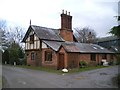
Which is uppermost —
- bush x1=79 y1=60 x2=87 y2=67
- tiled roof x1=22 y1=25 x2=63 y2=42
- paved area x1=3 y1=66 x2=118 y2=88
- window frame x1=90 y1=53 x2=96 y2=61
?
tiled roof x1=22 y1=25 x2=63 y2=42

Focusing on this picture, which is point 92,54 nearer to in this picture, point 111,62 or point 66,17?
point 111,62

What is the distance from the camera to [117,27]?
1989 centimetres

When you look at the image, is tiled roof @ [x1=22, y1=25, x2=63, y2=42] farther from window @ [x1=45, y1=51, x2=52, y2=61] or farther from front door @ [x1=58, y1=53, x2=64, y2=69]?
front door @ [x1=58, y1=53, x2=64, y2=69]

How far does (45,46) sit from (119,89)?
25.9 meters

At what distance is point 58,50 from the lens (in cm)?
3759

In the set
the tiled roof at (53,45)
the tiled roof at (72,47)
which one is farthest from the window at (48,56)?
the tiled roof at (72,47)

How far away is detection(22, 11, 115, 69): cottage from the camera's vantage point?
37.2 meters

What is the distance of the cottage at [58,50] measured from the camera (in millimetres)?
37188

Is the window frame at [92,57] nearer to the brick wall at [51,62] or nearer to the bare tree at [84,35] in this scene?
the brick wall at [51,62]

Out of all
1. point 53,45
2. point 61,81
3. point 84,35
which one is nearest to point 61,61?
point 53,45

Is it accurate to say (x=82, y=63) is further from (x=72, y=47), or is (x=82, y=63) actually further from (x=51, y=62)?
(x=51, y=62)

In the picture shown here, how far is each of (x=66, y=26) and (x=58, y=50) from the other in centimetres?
920

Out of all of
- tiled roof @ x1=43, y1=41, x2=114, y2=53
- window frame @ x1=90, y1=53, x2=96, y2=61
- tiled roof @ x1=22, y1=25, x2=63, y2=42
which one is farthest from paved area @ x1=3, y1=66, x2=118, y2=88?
tiled roof @ x1=22, y1=25, x2=63, y2=42

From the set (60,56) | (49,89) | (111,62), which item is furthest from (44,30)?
(49,89)
